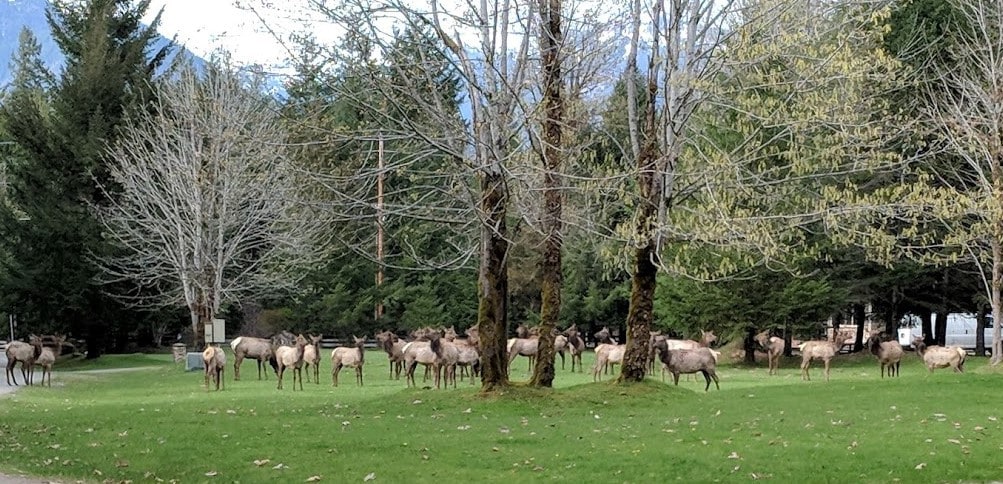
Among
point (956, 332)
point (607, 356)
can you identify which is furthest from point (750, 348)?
point (956, 332)

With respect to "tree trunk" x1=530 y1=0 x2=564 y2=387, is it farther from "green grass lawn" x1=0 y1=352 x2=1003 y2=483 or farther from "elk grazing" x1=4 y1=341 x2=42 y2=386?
"elk grazing" x1=4 y1=341 x2=42 y2=386

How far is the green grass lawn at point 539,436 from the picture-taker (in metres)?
10.7

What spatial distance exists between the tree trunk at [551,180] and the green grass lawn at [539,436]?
2.54ft

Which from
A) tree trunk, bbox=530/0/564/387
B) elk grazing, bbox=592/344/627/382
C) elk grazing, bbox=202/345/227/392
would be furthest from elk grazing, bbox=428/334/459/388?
tree trunk, bbox=530/0/564/387

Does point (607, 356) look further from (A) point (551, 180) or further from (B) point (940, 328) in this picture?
(B) point (940, 328)

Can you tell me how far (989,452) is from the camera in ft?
37.0

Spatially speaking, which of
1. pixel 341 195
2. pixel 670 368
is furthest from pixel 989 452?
pixel 670 368

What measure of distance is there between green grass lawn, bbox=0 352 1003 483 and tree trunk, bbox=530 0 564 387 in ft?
2.54

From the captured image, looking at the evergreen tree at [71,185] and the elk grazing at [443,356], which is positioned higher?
the evergreen tree at [71,185]

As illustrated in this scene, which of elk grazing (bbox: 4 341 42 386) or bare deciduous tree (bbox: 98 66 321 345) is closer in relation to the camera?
elk grazing (bbox: 4 341 42 386)

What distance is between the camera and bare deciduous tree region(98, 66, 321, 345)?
33.6 m

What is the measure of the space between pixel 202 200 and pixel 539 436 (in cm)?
2352

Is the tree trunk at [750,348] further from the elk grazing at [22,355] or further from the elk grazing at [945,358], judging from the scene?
the elk grazing at [22,355]

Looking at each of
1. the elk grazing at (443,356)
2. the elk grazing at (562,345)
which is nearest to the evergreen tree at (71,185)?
the elk grazing at (562,345)
